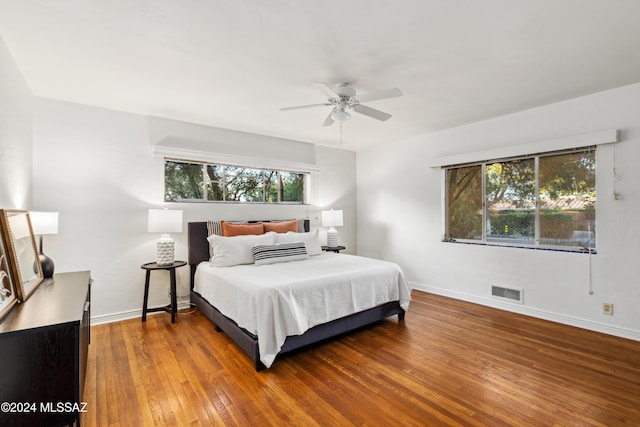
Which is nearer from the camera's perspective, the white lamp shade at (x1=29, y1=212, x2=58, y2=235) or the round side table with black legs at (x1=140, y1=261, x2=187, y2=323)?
the white lamp shade at (x1=29, y1=212, x2=58, y2=235)

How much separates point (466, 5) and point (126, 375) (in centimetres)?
343

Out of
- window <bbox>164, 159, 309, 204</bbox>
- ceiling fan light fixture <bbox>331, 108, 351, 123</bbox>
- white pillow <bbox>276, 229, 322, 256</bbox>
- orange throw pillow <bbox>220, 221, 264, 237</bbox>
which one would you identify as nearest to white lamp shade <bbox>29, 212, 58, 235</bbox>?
window <bbox>164, 159, 309, 204</bbox>

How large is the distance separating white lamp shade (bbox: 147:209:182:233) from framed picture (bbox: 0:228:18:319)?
5.04ft

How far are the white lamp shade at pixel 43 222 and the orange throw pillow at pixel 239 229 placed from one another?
1.67 metres

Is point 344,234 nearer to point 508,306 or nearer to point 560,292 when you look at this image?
point 508,306

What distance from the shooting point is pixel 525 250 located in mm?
3605

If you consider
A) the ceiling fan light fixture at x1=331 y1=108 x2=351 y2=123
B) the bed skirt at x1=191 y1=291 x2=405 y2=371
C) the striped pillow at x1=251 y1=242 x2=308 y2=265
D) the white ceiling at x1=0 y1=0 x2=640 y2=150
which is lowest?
the bed skirt at x1=191 y1=291 x2=405 y2=371

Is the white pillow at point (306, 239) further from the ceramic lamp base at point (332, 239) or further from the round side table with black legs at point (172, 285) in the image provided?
the round side table with black legs at point (172, 285)

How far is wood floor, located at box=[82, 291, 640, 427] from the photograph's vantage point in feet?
6.02

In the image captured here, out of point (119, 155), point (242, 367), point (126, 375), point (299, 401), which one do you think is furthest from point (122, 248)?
point (299, 401)

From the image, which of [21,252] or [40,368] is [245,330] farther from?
[21,252]

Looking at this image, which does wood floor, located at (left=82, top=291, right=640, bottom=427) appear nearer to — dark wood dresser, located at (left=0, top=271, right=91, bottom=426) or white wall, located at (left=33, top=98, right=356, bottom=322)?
dark wood dresser, located at (left=0, top=271, right=91, bottom=426)

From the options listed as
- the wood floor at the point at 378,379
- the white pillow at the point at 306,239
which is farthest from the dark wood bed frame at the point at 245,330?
the white pillow at the point at 306,239

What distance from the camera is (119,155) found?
349 centimetres
